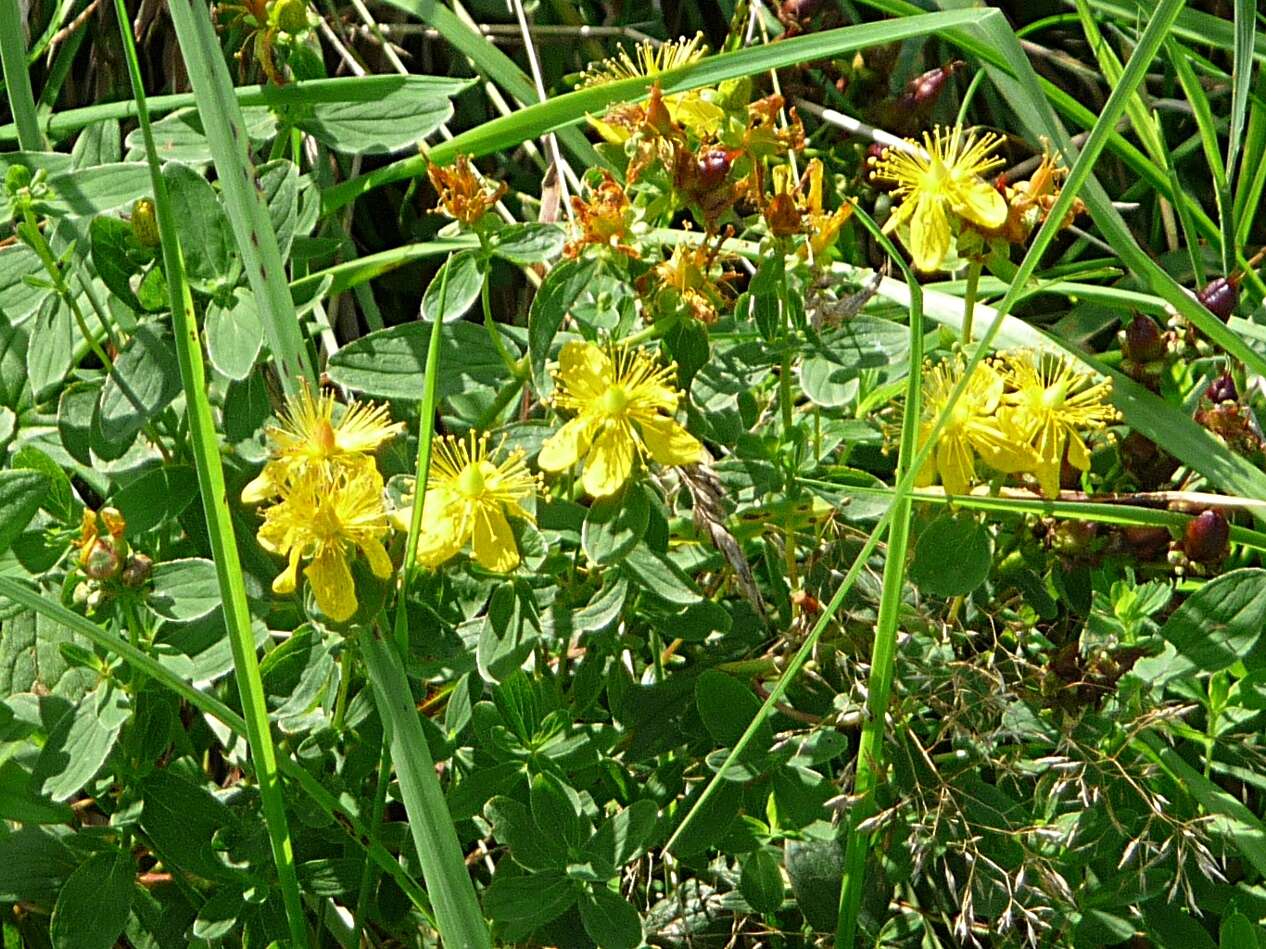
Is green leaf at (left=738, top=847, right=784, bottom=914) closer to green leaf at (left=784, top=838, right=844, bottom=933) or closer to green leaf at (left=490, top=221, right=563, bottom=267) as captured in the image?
green leaf at (left=784, top=838, right=844, bottom=933)

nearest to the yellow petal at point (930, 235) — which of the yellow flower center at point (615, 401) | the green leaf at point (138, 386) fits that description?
the yellow flower center at point (615, 401)

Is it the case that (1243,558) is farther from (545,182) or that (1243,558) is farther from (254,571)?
(254,571)

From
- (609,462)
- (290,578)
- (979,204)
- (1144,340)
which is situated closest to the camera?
(290,578)

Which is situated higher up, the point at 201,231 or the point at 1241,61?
the point at 201,231

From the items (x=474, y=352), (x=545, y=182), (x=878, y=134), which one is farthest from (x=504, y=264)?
(x=474, y=352)

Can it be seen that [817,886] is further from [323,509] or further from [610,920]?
[323,509]

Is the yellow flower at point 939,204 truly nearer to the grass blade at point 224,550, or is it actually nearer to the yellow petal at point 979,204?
the yellow petal at point 979,204

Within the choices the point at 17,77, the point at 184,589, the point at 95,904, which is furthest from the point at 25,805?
the point at 17,77
